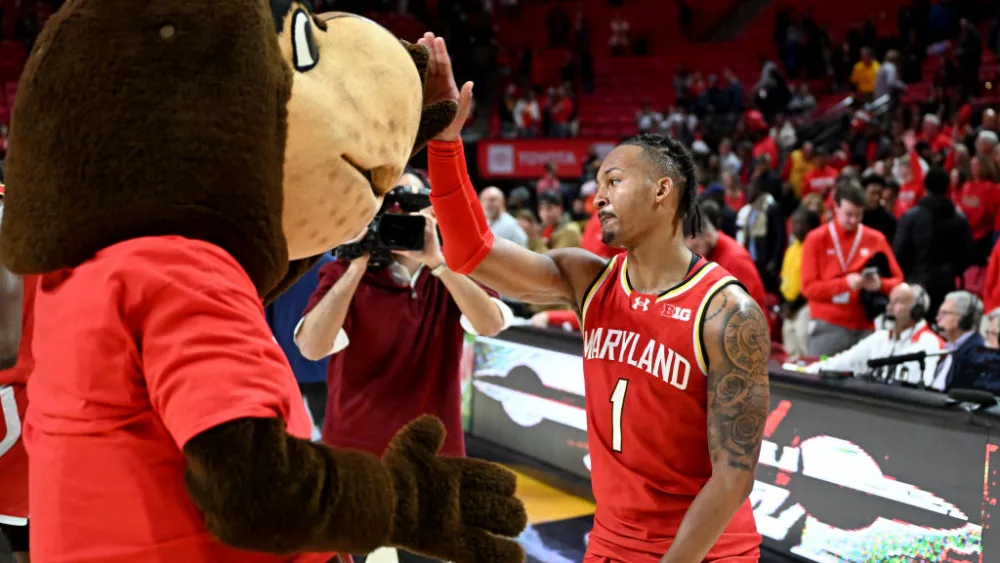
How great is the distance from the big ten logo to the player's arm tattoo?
0.05 m

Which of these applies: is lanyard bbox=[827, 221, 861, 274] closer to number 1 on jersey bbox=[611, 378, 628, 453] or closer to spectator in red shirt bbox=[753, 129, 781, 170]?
number 1 on jersey bbox=[611, 378, 628, 453]

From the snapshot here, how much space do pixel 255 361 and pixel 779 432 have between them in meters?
3.68

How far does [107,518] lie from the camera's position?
126 centimetres

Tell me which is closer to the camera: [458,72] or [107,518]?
[107,518]

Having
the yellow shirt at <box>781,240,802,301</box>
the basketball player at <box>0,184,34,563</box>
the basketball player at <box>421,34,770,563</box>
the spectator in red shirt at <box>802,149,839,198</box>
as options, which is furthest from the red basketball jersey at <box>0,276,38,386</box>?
the spectator in red shirt at <box>802,149,839,198</box>

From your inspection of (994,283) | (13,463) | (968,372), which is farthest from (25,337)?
(994,283)

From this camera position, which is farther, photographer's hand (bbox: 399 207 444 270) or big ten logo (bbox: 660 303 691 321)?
photographer's hand (bbox: 399 207 444 270)

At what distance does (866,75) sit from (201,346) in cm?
1507

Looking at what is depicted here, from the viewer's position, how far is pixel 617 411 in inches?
93.4

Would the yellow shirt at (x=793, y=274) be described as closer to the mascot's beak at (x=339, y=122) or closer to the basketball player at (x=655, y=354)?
the basketball player at (x=655, y=354)

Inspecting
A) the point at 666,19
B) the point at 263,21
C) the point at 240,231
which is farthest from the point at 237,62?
the point at 666,19

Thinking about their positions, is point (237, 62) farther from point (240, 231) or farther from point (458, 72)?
point (458, 72)

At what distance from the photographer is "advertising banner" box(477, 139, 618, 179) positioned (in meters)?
16.8

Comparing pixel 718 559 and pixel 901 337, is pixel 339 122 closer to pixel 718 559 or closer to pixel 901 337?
pixel 718 559
